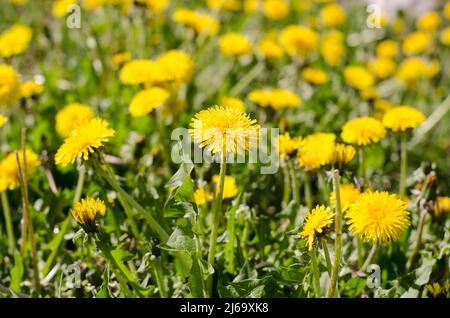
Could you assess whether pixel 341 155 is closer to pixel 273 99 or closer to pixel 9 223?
pixel 273 99

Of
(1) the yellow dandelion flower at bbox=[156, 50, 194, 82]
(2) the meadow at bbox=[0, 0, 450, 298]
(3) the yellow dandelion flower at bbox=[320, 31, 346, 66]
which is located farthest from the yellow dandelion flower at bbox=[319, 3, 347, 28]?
(1) the yellow dandelion flower at bbox=[156, 50, 194, 82]

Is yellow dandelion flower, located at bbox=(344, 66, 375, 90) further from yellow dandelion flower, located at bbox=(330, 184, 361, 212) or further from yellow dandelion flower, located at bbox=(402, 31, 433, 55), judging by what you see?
yellow dandelion flower, located at bbox=(330, 184, 361, 212)

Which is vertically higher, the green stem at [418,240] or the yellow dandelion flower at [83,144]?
the yellow dandelion flower at [83,144]

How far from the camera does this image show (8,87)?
228cm

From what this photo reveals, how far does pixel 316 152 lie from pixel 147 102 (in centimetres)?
67

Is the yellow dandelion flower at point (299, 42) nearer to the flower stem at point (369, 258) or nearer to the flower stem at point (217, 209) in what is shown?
the flower stem at point (369, 258)

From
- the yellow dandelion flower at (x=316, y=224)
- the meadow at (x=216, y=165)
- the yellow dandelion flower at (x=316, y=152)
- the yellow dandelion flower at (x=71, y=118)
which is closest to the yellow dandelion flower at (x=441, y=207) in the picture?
the meadow at (x=216, y=165)

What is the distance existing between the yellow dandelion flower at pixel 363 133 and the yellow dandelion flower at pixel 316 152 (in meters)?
0.06

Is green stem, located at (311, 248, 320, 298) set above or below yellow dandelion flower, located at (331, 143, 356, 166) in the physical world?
below

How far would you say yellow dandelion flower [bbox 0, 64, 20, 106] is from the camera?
89.0 inches

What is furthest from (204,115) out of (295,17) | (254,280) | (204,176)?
(295,17)

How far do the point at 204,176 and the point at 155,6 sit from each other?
1.26 metres

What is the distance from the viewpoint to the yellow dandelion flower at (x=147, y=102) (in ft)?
7.48

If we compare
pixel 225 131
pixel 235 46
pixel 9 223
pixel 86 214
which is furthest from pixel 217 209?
pixel 235 46
